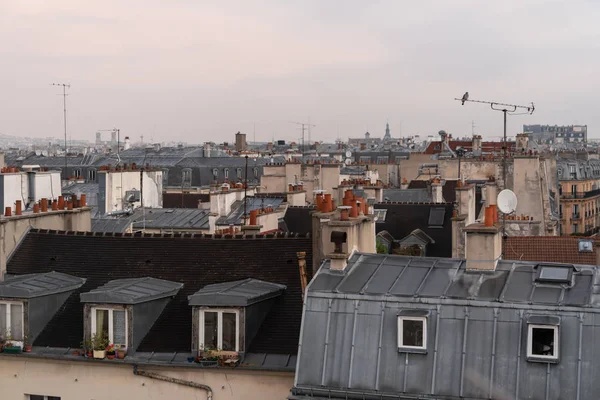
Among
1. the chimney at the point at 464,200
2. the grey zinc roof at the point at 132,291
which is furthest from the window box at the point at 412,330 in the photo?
the chimney at the point at 464,200

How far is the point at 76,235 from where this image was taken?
67.8ft

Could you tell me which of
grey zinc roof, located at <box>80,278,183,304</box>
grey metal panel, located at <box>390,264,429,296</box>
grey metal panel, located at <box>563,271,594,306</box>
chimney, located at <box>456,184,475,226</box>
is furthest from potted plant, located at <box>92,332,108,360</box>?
chimney, located at <box>456,184,475,226</box>

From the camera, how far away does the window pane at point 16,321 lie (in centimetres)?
1785

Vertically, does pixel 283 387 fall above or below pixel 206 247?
below

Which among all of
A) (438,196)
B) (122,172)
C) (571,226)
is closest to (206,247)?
(122,172)

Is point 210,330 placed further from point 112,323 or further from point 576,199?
point 576,199

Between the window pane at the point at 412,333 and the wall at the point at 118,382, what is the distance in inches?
96.9

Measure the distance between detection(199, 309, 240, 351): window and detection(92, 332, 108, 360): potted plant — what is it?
1.80m

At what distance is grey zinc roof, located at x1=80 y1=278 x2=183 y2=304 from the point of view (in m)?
17.0

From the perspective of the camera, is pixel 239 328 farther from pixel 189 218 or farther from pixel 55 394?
pixel 189 218

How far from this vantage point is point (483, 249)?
15.8 metres

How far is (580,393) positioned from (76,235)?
11542 mm

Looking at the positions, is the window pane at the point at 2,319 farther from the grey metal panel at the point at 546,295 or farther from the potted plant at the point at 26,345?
the grey metal panel at the point at 546,295

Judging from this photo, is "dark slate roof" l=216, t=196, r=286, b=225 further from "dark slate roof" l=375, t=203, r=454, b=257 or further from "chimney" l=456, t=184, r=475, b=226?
"chimney" l=456, t=184, r=475, b=226
